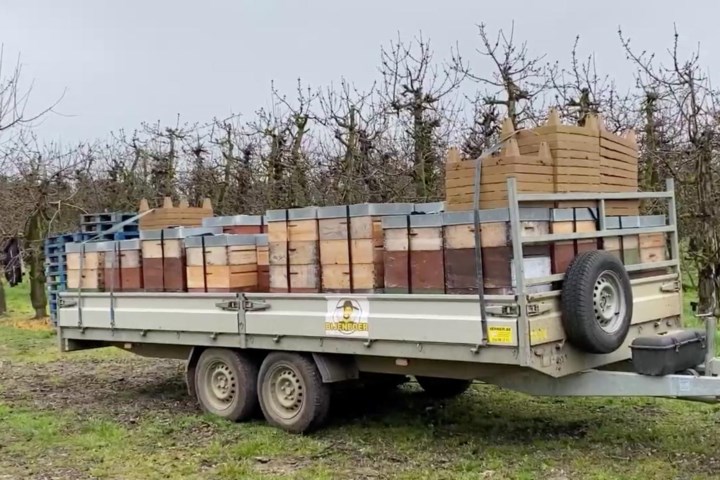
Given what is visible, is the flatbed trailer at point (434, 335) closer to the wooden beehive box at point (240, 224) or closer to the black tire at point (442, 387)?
the black tire at point (442, 387)

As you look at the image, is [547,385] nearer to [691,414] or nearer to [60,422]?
[691,414]

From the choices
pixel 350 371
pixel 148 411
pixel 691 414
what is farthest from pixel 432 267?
pixel 148 411

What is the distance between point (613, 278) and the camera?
5.88 m

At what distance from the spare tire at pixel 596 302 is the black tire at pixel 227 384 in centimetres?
305

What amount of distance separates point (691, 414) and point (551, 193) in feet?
8.82

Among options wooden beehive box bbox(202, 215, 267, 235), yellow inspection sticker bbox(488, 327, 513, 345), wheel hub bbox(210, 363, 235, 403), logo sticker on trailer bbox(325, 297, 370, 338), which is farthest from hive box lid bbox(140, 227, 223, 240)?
yellow inspection sticker bbox(488, 327, 513, 345)

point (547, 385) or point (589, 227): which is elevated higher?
point (589, 227)

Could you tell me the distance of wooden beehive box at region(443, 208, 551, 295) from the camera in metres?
A: 5.51

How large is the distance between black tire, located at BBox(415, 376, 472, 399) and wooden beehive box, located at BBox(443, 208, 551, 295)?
258 centimetres

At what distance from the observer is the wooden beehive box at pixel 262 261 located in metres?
7.38

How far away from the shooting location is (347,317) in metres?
6.41

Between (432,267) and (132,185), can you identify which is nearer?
(432,267)

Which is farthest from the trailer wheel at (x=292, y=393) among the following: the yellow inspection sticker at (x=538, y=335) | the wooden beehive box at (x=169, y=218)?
the wooden beehive box at (x=169, y=218)

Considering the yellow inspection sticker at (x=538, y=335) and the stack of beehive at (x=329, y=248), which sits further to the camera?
the stack of beehive at (x=329, y=248)
